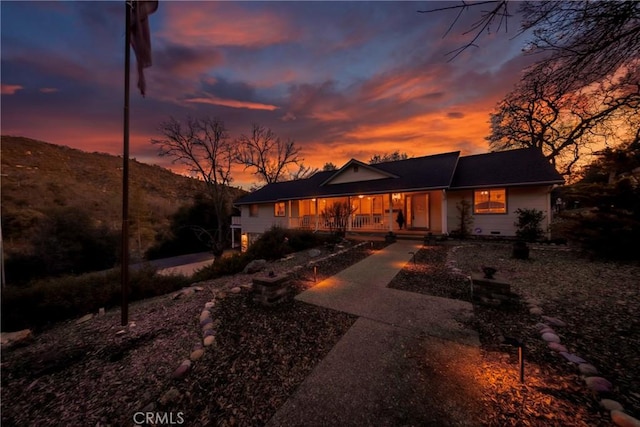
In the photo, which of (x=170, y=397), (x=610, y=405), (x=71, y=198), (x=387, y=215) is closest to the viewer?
(x=610, y=405)

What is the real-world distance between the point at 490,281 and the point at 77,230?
58.4 ft

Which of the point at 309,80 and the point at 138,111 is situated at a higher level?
the point at 309,80

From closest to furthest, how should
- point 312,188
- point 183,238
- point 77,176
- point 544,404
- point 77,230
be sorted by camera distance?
point 544,404, point 77,230, point 312,188, point 183,238, point 77,176

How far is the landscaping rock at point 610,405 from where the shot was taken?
5.53 ft

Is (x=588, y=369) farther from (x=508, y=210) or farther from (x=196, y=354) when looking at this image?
(x=508, y=210)

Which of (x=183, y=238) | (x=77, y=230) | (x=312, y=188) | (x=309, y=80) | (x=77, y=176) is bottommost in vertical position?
(x=183, y=238)

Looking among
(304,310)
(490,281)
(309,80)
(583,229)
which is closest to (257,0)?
(309,80)

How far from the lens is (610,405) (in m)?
1.71

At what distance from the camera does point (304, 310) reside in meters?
3.77

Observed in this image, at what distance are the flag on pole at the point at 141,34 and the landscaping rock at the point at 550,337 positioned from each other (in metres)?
7.19

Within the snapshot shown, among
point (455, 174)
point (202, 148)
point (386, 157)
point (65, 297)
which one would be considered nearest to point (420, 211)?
point (455, 174)

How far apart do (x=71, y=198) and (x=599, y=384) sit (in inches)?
1256

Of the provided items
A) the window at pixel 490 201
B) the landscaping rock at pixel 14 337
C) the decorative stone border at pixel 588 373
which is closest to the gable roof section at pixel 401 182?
the window at pixel 490 201

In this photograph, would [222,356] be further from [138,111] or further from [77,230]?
[138,111]
